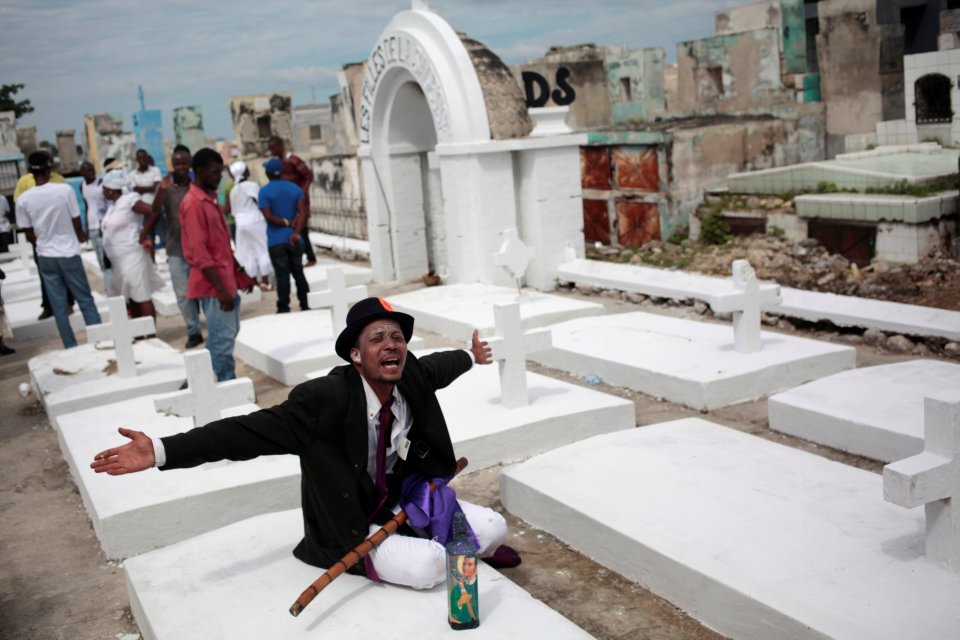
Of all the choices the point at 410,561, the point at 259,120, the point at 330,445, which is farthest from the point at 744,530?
the point at 259,120

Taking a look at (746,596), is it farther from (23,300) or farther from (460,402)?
(23,300)

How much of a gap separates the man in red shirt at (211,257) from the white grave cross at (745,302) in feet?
11.0

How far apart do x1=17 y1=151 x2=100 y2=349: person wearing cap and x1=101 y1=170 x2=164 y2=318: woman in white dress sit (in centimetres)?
28

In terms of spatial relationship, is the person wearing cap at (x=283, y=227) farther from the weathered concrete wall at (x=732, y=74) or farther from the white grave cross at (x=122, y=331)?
the weathered concrete wall at (x=732, y=74)

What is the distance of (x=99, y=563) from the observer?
494 centimetres

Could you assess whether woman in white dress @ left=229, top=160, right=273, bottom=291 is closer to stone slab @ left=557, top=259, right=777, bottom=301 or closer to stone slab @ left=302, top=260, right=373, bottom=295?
stone slab @ left=302, top=260, right=373, bottom=295

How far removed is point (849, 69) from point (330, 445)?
15.6 m

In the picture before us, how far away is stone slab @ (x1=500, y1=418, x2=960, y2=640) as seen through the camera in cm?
349

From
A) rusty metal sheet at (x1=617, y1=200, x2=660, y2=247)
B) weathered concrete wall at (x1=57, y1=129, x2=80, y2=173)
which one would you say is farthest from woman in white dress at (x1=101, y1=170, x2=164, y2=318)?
weathered concrete wall at (x1=57, y1=129, x2=80, y2=173)

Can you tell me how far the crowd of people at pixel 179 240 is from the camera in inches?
272

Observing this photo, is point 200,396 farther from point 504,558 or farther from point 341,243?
point 341,243

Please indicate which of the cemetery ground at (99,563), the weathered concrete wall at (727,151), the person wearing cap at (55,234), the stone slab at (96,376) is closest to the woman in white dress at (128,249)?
the person wearing cap at (55,234)

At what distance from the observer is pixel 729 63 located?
752 inches

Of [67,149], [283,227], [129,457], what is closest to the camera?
[129,457]
